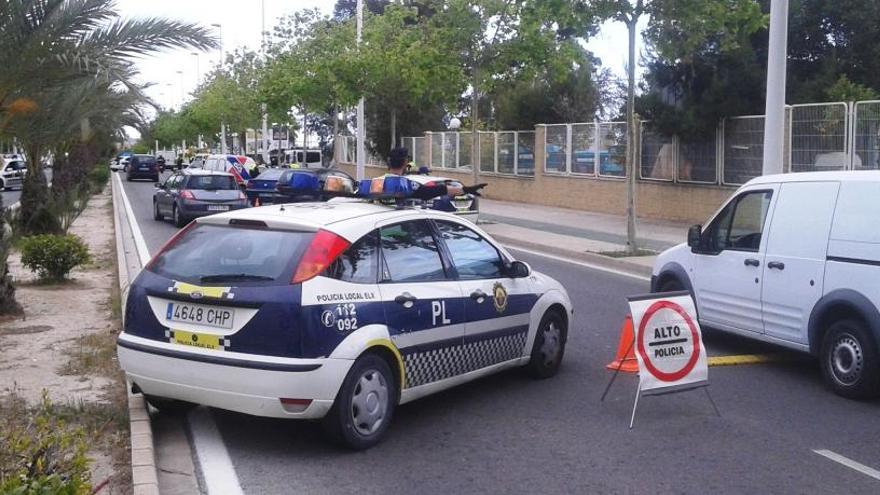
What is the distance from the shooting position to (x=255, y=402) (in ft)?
20.5

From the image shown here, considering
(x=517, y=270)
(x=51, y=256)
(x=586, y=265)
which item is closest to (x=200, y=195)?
(x=586, y=265)

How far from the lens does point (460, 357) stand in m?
7.44

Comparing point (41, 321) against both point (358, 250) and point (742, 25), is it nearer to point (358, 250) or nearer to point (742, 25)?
point (358, 250)

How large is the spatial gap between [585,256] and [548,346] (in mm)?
9862

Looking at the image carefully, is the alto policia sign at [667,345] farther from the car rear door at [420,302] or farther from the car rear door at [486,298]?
the car rear door at [420,302]

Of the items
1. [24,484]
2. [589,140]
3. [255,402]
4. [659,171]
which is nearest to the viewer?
[24,484]

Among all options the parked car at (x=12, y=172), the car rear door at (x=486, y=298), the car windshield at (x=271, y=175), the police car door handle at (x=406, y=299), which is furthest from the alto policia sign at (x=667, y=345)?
the parked car at (x=12, y=172)

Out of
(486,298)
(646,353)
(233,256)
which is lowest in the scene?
(646,353)

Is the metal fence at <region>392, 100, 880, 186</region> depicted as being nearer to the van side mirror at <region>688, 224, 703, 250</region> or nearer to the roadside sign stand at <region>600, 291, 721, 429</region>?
the van side mirror at <region>688, 224, 703, 250</region>

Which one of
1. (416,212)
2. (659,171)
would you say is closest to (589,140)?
(659,171)

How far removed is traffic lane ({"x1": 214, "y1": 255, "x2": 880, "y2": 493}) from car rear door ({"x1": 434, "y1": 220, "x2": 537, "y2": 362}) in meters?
0.43

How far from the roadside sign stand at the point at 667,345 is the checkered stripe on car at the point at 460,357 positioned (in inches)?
41.1

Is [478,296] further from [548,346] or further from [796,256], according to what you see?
[796,256]

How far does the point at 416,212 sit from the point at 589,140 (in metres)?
22.9
